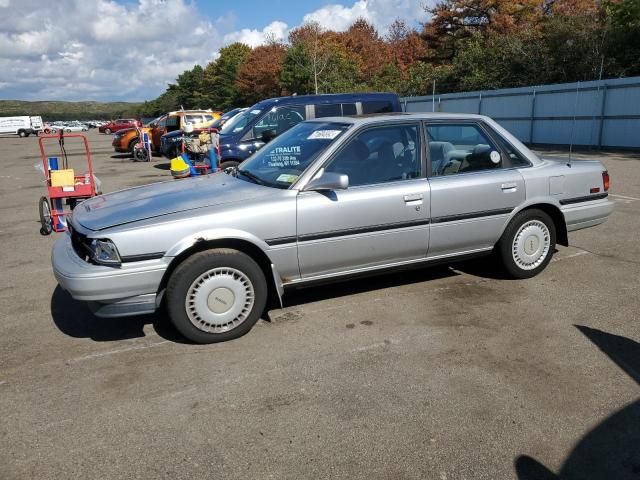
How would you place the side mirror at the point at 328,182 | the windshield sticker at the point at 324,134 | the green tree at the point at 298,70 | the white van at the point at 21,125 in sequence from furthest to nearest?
the white van at the point at 21,125 < the green tree at the point at 298,70 < the windshield sticker at the point at 324,134 < the side mirror at the point at 328,182

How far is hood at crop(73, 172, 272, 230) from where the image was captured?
384 cm

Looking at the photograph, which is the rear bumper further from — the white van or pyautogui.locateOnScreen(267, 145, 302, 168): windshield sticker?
A: the white van

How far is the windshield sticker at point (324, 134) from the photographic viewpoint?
14.5 feet

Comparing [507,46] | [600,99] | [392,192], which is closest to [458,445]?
[392,192]

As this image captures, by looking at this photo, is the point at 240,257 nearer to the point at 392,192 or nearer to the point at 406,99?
the point at 392,192

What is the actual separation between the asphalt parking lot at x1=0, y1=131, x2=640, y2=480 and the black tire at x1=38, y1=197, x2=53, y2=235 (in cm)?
281

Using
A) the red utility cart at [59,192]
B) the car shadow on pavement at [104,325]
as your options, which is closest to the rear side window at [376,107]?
the red utility cart at [59,192]

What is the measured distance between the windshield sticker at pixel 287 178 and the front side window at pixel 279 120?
20.5ft

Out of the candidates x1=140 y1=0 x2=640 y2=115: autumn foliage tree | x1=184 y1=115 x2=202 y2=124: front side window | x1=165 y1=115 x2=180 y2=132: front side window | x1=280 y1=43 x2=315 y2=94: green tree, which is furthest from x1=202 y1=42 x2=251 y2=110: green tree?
x1=184 y1=115 x2=202 y2=124: front side window

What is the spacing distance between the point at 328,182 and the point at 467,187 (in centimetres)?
139

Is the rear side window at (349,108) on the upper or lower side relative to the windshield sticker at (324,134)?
upper

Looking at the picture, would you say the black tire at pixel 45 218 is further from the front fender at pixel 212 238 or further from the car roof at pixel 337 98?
the front fender at pixel 212 238

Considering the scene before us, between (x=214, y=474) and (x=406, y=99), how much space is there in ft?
97.0

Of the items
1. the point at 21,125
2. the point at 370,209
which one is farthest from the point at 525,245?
the point at 21,125
